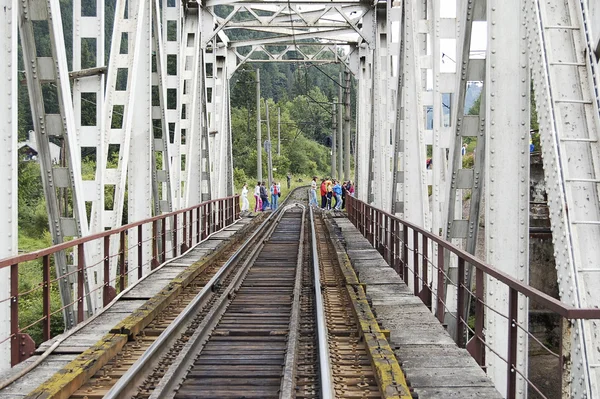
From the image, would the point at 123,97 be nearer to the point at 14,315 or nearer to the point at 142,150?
the point at 142,150

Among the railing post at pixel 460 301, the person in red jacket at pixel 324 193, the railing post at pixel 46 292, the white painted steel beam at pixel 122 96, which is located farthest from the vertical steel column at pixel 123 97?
the person in red jacket at pixel 324 193

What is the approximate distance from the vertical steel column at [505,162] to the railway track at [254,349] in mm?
1272

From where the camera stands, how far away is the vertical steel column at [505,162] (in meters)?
6.73

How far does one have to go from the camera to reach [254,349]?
7527 mm

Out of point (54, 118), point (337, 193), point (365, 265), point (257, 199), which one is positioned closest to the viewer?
point (54, 118)

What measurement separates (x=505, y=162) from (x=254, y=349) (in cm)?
319

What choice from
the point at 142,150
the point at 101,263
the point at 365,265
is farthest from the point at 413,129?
the point at 101,263

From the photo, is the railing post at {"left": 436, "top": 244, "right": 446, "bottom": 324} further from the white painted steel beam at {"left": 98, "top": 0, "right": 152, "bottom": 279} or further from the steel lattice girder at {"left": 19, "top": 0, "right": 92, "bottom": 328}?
the white painted steel beam at {"left": 98, "top": 0, "right": 152, "bottom": 279}

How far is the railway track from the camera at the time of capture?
5918mm

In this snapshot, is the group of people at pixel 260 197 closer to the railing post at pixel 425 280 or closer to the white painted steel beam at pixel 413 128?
the white painted steel beam at pixel 413 128

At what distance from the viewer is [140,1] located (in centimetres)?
1245

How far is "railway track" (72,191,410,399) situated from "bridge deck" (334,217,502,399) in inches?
14.6

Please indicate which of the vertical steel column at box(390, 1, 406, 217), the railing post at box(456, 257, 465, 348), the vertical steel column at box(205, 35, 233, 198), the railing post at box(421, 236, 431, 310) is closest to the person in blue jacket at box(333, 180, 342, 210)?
the vertical steel column at box(205, 35, 233, 198)

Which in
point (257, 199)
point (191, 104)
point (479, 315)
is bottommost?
point (479, 315)
